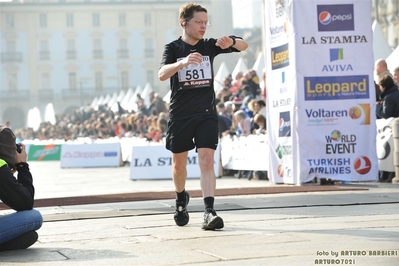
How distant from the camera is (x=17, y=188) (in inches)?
285

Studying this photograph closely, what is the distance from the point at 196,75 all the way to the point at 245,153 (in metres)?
10.4

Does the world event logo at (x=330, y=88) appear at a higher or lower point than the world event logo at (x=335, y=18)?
lower

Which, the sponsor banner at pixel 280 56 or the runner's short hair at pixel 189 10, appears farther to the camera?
the sponsor banner at pixel 280 56

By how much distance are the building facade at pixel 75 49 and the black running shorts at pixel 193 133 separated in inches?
4298

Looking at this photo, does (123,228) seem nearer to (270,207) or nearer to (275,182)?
(270,207)

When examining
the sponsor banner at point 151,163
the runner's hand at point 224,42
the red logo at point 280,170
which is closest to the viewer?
the runner's hand at point 224,42

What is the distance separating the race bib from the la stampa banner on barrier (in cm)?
582

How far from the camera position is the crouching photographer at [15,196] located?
7.21 metres

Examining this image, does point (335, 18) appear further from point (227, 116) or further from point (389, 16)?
point (389, 16)

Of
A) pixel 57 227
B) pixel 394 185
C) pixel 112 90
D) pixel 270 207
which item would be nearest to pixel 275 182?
pixel 394 185

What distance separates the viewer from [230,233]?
7.84m

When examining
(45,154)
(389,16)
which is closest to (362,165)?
(45,154)

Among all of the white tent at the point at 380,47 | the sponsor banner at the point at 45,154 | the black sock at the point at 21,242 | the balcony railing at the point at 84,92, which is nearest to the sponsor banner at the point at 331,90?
the black sock at the point at 21,242

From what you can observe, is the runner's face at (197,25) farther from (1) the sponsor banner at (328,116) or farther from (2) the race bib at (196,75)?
(1) the sponsor banner at (328,116)
